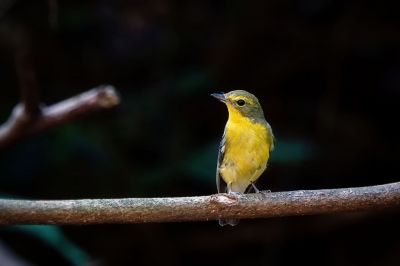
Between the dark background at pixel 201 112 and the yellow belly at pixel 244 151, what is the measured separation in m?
1.25

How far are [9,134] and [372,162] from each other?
2927mm

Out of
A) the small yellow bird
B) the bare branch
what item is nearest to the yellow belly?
the small yellow bird

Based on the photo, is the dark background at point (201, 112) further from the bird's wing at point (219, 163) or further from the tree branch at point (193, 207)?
the tree branch at point (193, 207)

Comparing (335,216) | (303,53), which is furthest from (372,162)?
(303,53)

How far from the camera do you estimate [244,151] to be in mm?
3350

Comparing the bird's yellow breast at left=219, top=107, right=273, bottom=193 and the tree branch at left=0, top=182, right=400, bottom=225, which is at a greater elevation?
the bird's yellow breast at left=219, top=107, right=273, bottom=193

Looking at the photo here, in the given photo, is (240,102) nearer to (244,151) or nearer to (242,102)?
(242,102)

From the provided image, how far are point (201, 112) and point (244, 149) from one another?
2.21 meters

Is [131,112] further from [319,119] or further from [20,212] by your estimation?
[20,212]

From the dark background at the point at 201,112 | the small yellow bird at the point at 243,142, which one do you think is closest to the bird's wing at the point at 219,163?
the small yellow bird at the point at 243,142

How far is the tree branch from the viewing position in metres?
2.22

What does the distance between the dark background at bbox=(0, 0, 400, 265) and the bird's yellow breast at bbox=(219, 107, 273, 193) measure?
1.24 m

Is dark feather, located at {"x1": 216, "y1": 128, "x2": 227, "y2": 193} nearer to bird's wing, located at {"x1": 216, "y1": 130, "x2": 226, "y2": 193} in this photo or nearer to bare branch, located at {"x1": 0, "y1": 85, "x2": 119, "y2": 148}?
bird's wing, located at {"x1": 216, "y1": 130, "x2": 226, "y2": 193}

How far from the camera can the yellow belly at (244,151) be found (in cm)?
335
